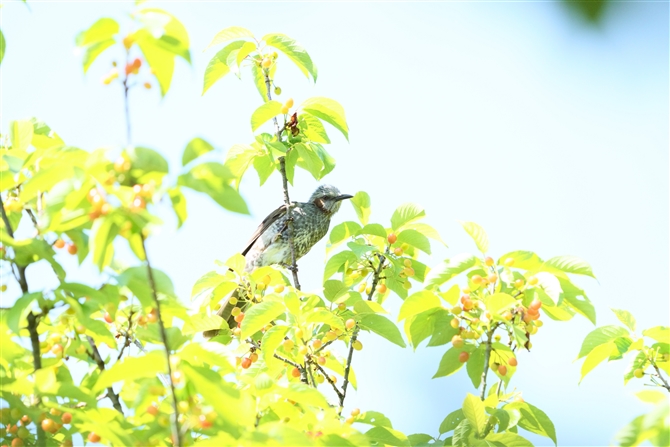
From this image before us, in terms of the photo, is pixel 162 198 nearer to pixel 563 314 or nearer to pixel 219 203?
pixel 219 203

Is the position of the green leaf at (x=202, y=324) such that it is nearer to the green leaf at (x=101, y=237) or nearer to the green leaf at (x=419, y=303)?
the green leaf at (x=419, y=303)

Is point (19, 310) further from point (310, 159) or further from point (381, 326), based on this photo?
point (310, 159)

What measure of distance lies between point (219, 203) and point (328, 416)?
0.72 m

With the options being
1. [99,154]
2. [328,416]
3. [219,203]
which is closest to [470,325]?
[328,416]

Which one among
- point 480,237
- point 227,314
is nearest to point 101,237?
point 480,237

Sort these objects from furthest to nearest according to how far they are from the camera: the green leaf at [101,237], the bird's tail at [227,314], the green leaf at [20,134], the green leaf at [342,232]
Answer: the bird's tail at [227,314]
the green leaf at [342,232]
the green leaf at [20,134]
the green leaf at [101,237]

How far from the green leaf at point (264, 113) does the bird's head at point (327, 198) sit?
130 inches

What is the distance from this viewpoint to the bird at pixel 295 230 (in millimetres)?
6453

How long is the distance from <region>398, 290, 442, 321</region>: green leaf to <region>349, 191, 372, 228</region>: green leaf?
82 cm

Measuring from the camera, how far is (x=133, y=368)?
5.75 feet

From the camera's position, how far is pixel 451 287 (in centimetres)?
283

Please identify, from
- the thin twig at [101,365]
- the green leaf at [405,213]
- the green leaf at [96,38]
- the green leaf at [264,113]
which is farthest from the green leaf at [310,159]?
the green leaf at [96,38]

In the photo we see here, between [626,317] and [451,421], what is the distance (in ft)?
2.67

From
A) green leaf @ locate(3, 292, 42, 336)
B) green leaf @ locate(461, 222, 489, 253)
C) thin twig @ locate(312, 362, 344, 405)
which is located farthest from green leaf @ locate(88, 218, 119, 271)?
thin twig @ locate(312, 362, 344, 405)
